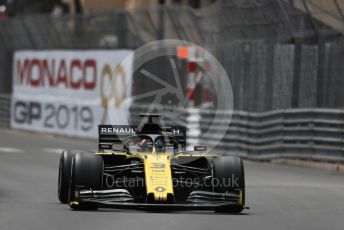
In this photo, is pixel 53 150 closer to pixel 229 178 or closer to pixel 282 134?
pixel 282 134

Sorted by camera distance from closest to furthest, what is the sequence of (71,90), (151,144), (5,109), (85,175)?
(85,175) → (151,144) → (71,90) → (5,109)

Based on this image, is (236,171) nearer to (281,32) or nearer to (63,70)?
(281,32)

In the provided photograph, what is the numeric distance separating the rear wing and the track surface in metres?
0.96

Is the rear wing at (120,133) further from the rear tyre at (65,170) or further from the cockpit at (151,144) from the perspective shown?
the rear tyre at (65,170)

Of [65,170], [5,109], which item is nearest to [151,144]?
[65,170]

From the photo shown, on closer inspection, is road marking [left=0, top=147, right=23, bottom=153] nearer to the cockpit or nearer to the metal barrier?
the metal barrier

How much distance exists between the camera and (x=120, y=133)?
1406cm

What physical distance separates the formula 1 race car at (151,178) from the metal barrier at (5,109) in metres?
23.3

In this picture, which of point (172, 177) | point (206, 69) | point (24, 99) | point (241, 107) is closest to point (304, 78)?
point (241, 107)

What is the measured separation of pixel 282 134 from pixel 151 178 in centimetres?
1056

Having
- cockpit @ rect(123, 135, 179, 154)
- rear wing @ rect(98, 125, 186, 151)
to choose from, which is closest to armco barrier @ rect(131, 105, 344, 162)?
rear wing @ rect(98, 125, 186, 151)

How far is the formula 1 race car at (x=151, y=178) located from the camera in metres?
12.8

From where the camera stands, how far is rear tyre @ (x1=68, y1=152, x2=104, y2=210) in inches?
506

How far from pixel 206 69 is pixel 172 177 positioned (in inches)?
597
